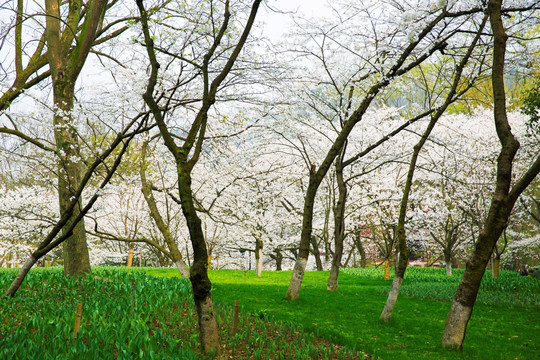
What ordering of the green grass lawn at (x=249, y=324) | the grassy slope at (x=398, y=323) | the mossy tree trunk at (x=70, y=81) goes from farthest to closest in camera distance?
the mossy tree trunk at (x=70, y=81) → the grassy slope at (x=398, y=323) → the green grass lawn at (x=249, y=324)

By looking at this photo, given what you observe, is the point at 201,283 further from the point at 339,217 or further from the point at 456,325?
the point at 339,217

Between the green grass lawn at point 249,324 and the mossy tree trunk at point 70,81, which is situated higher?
the mossy tree trunk at point 70,81

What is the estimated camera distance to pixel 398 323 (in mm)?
7715

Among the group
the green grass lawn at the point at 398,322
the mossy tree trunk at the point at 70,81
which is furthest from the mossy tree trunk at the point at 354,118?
the mossy tree trunk at the point at 70,81

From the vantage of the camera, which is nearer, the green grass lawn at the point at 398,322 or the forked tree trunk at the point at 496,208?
the forked tree trunk at the point at 496,208

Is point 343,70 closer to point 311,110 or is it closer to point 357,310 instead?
point 311,110

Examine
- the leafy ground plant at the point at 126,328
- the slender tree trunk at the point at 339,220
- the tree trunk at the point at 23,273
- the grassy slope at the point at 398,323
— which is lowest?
the grassy slope at the point at 398,323

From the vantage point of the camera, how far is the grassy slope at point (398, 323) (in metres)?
6.03

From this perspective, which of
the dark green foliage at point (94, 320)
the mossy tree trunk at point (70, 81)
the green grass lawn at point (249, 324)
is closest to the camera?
the dark green foliage at point (94, 320)

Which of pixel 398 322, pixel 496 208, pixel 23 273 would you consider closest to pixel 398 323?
pixel 398 322

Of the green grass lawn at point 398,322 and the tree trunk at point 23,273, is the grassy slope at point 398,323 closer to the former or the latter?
the green grass lawn at point 398,322

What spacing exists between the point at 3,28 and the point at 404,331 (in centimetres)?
865

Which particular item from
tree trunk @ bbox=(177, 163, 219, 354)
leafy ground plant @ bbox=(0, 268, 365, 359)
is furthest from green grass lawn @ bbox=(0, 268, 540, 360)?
tree trunk @ bbox=(177, 163, 219, 354)

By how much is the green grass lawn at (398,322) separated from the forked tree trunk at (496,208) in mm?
484
